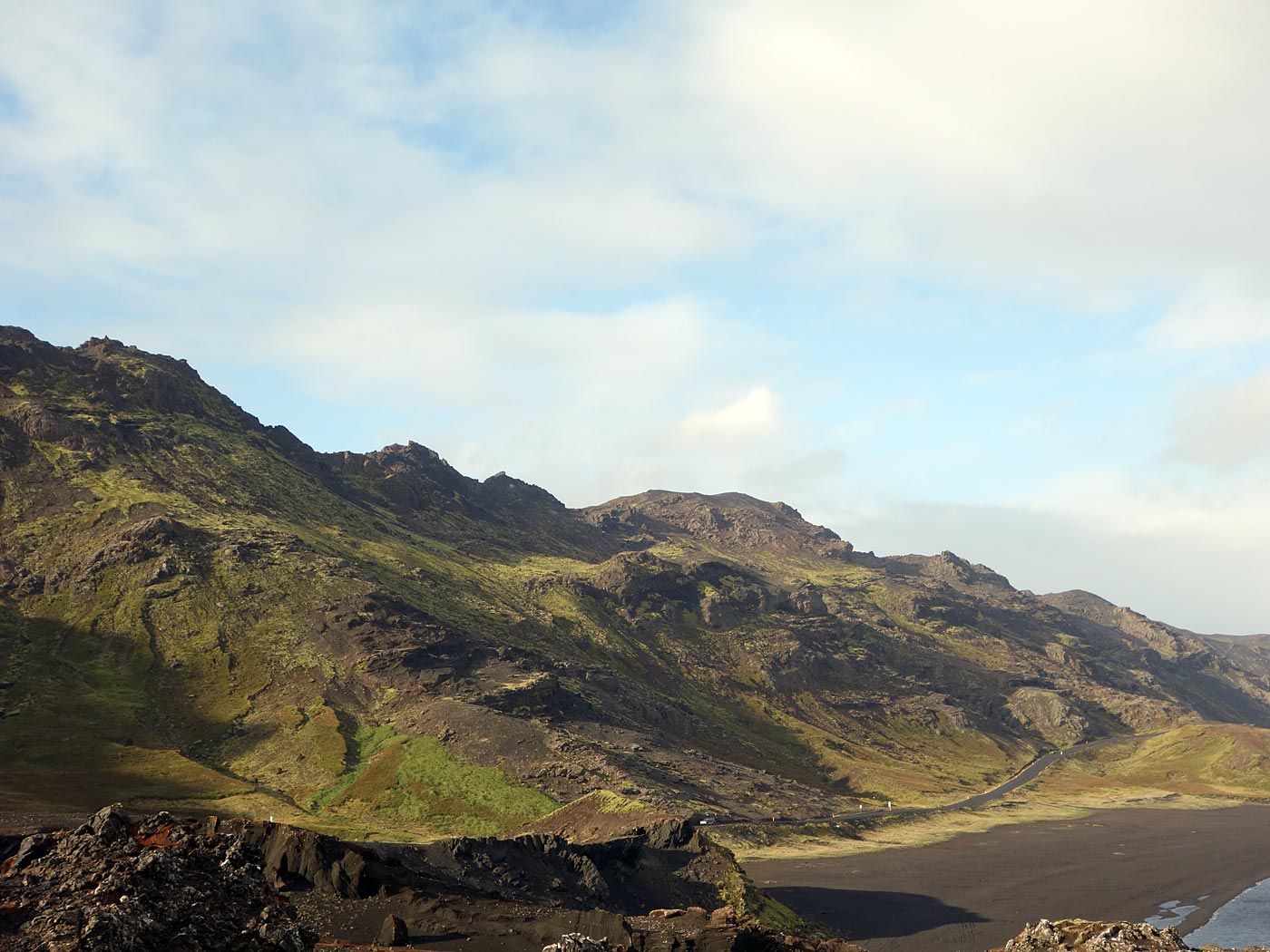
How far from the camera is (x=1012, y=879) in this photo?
104 meters

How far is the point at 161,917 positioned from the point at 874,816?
14480 cm

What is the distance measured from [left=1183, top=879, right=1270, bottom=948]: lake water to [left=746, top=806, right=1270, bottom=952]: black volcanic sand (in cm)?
153

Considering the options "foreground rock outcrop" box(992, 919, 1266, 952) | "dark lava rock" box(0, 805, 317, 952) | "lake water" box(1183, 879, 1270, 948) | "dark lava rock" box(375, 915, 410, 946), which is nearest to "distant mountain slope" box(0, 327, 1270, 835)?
"lake water" box(1183, 879, 1270, 948)

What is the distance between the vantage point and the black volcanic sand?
8369 cm

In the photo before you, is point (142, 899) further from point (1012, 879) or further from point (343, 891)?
point (1012, 879)

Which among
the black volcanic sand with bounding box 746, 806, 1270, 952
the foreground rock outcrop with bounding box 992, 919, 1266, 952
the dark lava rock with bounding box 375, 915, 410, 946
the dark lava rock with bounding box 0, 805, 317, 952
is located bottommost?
the black volcanic sand with bounding box 746, 806, 1270, 952

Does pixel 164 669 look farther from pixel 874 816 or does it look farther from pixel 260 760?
pixel 874 816

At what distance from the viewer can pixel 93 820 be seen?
32.8 m

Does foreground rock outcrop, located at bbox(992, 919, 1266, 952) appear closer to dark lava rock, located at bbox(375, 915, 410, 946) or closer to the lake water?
dark lava rock, located at bbox(375, 915, 410, 946)

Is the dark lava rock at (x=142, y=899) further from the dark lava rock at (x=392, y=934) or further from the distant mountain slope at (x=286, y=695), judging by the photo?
the distant mountain slope at (x=286, y=695)

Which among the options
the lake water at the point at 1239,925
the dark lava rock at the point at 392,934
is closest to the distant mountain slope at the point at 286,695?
the lake water at the point at 1239,925

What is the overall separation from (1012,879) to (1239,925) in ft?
73.2

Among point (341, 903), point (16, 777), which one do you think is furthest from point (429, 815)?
point (341, 903)

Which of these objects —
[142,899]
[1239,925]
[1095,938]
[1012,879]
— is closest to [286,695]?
[1012,879]
